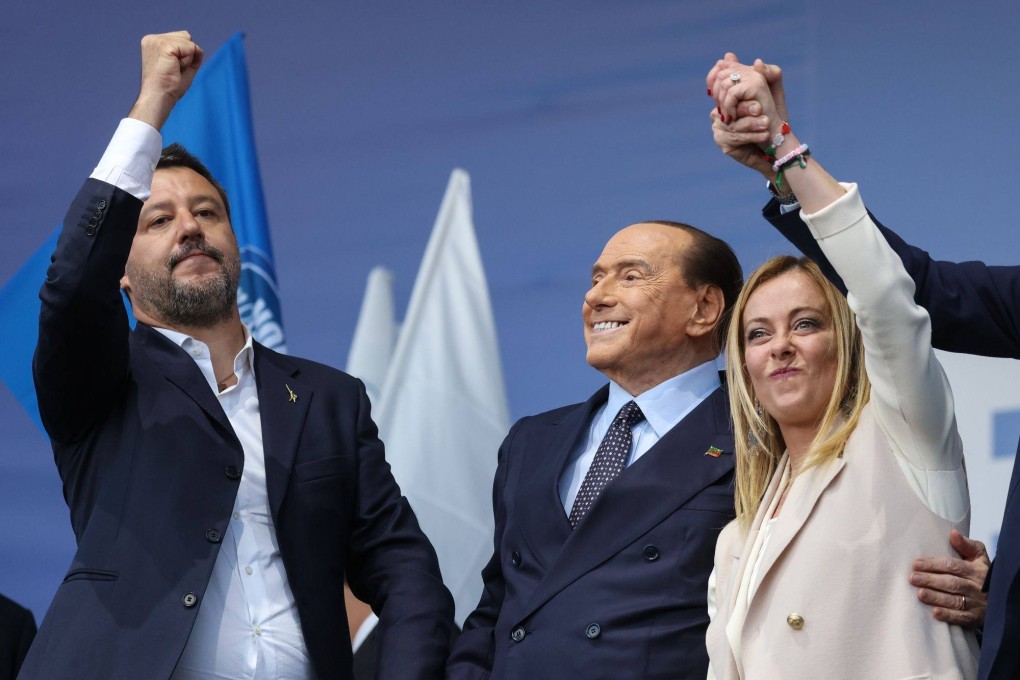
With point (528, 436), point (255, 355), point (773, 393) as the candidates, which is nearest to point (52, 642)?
point (255, 355)

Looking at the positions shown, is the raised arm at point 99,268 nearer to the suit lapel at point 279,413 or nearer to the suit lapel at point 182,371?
the suit lapel at point 182,371

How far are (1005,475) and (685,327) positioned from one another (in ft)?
3.48

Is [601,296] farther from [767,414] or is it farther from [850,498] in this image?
[850,498]

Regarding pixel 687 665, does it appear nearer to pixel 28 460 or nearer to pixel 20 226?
pixel 28 460

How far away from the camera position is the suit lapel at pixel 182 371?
2609mm

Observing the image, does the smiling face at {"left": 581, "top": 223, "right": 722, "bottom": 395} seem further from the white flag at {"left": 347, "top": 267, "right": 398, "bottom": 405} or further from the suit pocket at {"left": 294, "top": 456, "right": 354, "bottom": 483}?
the white flag at {"left": 347, "top": 267, "right": 398, "bottom": 405}

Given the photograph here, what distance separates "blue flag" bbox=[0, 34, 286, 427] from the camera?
406 cm

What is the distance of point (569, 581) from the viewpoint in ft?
8.05

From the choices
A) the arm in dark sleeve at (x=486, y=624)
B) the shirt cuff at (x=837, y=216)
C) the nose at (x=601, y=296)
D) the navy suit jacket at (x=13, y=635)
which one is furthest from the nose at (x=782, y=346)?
the navy suit jacket at (x=13, y=635)

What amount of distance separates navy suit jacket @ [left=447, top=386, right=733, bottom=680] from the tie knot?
9 centimetres

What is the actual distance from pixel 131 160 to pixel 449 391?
2.15 m

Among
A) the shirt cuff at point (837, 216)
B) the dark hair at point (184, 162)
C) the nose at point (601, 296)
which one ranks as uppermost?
the dark hair at point (184, 162)

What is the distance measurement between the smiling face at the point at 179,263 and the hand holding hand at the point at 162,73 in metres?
0.30

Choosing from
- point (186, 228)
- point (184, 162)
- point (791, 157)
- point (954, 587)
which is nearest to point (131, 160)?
point (186, 228)
